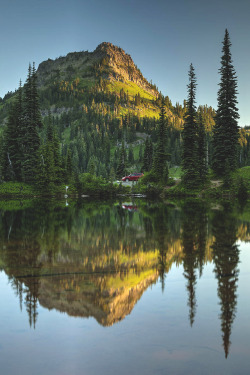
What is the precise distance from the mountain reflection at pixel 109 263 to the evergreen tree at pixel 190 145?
33.7 m

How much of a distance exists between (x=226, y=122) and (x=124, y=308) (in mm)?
48970

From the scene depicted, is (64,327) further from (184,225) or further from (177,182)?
(177,182)

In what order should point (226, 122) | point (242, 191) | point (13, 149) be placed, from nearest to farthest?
point (242, 191), point (226, 122), point (13, 149)

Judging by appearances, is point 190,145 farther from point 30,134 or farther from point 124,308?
point 124,308

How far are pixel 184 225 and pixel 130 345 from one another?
1406cm

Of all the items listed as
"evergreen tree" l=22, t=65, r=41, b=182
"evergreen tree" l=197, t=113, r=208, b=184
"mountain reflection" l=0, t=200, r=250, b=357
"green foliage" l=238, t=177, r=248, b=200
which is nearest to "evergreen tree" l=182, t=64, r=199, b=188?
"evergreen tree" l=197, t=113, r=208, b=184

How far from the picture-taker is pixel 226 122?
50.5 meters

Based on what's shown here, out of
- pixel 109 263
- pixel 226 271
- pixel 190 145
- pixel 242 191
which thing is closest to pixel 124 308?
pixel 109 263

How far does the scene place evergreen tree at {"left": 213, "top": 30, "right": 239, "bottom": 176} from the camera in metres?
49.5

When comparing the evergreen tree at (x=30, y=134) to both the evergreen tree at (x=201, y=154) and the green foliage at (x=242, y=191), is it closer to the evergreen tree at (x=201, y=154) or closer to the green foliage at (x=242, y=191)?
the evergreen tree at (x=201, y=154)

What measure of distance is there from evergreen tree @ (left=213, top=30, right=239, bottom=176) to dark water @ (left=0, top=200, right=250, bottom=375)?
39.0m

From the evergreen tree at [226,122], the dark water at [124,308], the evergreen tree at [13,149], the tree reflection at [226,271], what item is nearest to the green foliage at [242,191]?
the evergreen tree at [226,122]

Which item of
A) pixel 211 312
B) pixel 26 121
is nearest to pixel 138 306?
pixel 211 312

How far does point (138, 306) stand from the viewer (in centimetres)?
667
